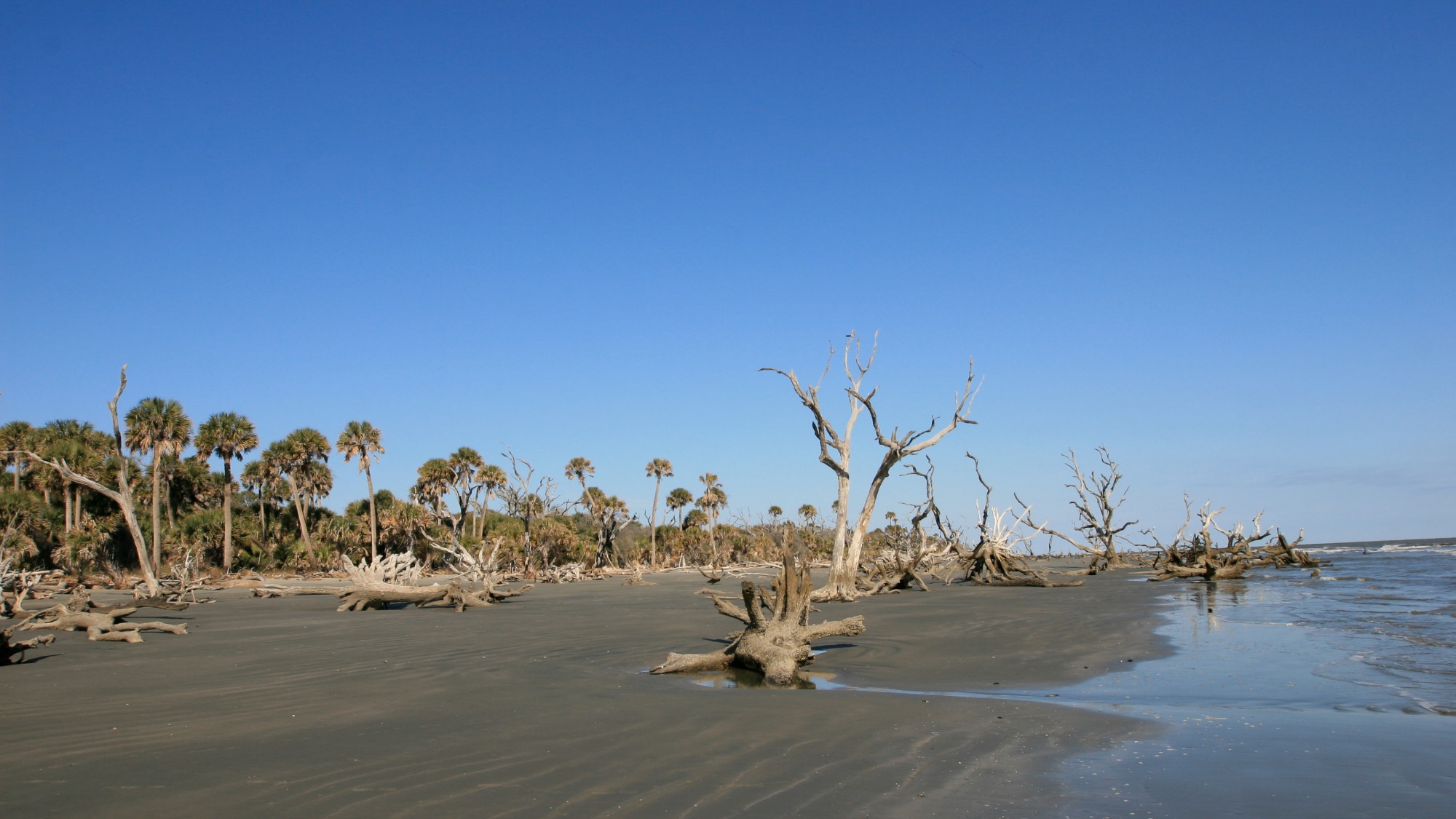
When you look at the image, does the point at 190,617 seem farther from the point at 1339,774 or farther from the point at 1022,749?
the point at 1339,774

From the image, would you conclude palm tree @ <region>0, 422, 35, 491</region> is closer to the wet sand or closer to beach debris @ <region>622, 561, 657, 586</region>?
beach debris @ <region>622, 561, 657, 586</region>

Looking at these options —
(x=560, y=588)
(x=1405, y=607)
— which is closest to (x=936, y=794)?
(x=1405, y=607)

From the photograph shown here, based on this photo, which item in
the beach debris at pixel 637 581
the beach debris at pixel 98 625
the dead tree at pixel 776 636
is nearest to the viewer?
the dead tree at pixel 776 636

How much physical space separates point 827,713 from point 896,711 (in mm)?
582

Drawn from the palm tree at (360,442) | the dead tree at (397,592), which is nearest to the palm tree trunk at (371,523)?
the palm tree at (360,442)

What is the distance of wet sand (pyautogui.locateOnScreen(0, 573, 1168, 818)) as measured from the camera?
459cm

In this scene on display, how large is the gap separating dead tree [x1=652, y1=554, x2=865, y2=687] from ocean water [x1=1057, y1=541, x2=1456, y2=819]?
9.24 feet

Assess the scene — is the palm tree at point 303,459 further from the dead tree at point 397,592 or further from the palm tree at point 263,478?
the dead tree at point 397,592

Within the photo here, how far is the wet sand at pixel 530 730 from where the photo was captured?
4.59 metres

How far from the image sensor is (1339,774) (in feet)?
16.5

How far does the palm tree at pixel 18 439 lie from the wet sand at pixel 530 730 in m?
33.5

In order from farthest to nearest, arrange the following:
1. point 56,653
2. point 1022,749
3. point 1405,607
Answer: point 1405,607 → point 56,653 → point 1022,749

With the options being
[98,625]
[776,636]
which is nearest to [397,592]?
[98,625]

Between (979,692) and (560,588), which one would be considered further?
(560,588)
